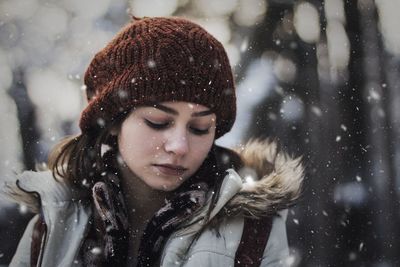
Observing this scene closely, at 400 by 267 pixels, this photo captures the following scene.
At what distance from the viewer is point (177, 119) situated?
1.71 m

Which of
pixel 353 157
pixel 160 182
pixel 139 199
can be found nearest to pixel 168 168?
pixel 160 182

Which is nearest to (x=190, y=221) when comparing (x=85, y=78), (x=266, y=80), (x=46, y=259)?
(x=46, y=259)

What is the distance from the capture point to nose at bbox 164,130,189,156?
1.66 m

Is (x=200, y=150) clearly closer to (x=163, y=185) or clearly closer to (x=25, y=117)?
(x=163, y=185)

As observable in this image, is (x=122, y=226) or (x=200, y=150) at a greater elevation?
(x=200, y=150)

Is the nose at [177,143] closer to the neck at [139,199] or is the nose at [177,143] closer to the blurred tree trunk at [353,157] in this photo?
the neck at [139,199]

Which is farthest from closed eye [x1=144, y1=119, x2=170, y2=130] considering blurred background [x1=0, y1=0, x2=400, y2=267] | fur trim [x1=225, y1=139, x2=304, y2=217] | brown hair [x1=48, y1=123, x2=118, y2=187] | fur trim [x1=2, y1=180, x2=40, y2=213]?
blurred background [x1=0, y1=0, x2=400, y2=267]

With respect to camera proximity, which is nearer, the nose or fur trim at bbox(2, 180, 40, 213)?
the nose

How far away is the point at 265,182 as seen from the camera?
1843 millimetres

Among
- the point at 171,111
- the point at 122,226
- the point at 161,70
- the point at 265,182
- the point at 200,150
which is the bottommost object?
the point at 122,226

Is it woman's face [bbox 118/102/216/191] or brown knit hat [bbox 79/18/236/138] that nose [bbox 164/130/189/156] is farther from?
brown knit hat [bbox 79/18/236/138]

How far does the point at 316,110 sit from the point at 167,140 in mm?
2446

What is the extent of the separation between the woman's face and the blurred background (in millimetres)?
1976

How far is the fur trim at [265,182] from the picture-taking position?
5.75 ft
